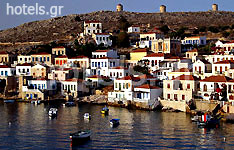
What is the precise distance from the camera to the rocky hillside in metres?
113

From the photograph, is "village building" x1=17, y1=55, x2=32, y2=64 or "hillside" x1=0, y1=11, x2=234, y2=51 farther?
"hillside" x1=0, y1=11, x2=234, y2=51

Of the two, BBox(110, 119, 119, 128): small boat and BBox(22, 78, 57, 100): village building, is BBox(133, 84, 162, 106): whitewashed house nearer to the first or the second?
BBox(110, 119, 119, 128): small boat

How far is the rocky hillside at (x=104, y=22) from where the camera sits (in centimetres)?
11269

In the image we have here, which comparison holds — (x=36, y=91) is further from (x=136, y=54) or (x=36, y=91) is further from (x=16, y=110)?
(x=136, y=54)

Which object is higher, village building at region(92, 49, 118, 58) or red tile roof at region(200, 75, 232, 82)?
village building at region(92, 49, 118, 58)

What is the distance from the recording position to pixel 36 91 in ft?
207

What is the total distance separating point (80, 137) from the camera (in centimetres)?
3531

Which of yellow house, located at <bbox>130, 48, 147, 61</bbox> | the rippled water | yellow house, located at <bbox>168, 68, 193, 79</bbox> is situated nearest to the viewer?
the rippled water

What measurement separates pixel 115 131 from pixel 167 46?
39.1 metres

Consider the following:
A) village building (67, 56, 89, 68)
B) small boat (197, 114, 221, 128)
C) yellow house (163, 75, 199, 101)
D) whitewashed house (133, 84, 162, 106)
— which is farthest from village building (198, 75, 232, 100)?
village building (67, 56, 89, 68)

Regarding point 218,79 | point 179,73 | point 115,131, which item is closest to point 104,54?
point 179,73

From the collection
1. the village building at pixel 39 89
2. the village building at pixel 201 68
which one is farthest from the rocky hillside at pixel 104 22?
the village building at pixel 201 68

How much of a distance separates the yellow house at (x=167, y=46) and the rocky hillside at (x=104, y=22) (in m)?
32.2

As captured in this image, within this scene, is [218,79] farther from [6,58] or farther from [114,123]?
[6,58]
